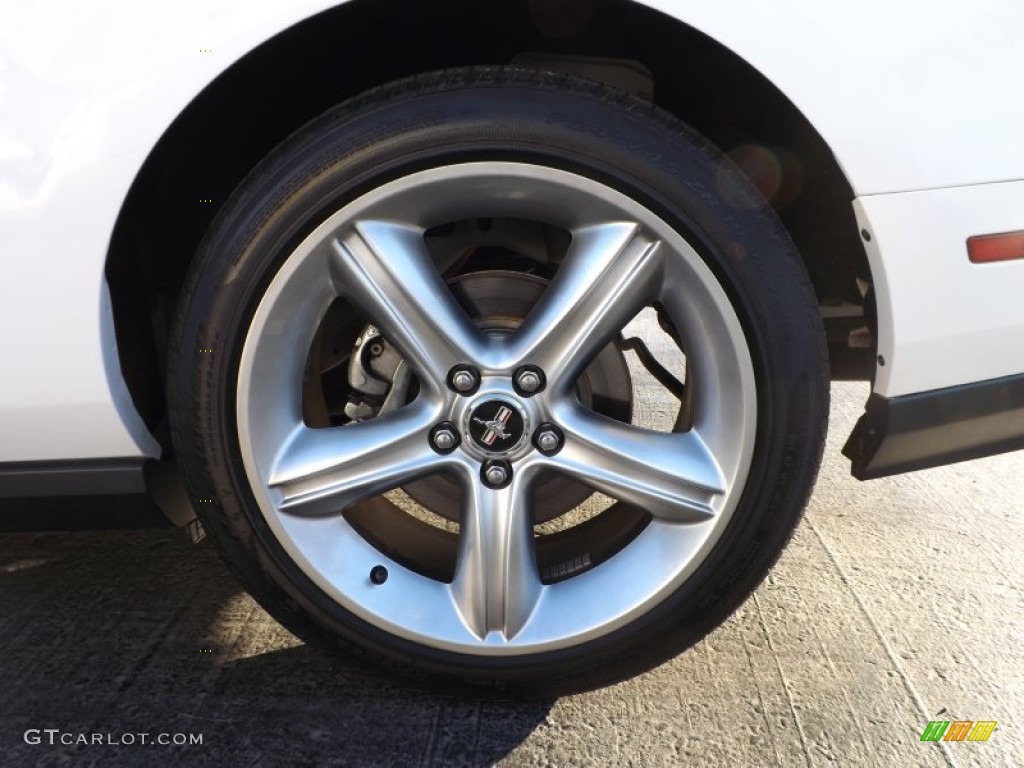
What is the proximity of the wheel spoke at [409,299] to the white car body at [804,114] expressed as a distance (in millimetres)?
346

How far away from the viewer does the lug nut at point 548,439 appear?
143cm

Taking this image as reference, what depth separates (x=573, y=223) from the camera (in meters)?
1.38

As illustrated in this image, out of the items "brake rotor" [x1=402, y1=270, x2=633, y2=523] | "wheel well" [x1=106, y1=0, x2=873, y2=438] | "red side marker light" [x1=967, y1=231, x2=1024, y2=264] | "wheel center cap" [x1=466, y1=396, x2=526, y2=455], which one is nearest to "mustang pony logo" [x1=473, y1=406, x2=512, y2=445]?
"wheel center cap" [x1=466, y1=396, x2=526, y2=455]

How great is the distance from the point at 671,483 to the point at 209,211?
991mm

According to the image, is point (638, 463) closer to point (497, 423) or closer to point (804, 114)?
point (497, 423)

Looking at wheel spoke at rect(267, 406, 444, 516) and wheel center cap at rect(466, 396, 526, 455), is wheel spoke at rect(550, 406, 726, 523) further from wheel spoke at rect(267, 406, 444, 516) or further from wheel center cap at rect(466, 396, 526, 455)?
wheel spoke at rect(267, 406, 444, 516)

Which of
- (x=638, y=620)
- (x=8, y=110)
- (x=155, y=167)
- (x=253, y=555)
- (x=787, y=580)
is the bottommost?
(x=787, y=580)

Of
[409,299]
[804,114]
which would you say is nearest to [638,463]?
[409,299]

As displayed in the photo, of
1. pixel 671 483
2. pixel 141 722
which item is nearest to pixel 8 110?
pixel 141 722

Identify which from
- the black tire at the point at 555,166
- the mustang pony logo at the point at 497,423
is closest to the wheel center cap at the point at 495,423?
A: the mustang pony logo at the point at 497,423

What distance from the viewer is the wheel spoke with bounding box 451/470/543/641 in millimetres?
1451

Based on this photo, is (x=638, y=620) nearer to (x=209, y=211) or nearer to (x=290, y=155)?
(x=290, y=155)

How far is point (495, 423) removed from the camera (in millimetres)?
1419

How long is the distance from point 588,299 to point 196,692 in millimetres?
1002
